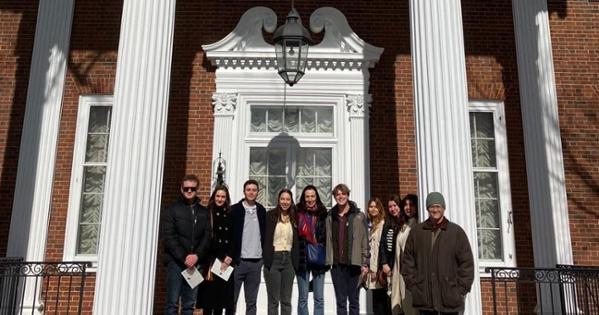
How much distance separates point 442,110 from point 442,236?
62.1 inches

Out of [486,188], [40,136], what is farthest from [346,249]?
[40,136]

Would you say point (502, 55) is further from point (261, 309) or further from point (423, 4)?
point (261, 309)

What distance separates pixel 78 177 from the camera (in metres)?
8.94

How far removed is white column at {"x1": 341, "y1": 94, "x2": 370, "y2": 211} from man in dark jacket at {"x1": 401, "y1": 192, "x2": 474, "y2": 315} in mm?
3672

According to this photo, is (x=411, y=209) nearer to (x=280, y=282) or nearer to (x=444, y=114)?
(x=444, y=114)

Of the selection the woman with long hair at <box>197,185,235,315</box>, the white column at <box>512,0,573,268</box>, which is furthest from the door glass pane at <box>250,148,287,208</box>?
the white column at <box>512,0,573,268</box>

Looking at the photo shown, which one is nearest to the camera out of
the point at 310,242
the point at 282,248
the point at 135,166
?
the point at 135,166

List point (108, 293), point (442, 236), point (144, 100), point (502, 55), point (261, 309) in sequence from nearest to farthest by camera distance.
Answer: point (442, 236), point (108, 293), point (144, 100), point (261, 309), point (502, 55)

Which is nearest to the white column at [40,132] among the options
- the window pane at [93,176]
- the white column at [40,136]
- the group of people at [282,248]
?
the white column at [40,136]

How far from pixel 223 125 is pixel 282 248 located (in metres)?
3.47

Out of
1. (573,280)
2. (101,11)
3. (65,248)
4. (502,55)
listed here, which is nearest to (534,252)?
(573,280)

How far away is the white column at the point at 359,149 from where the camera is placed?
8875mm

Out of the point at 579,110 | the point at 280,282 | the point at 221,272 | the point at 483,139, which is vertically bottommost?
the point at 280,282

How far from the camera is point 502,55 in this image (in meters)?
9.47
